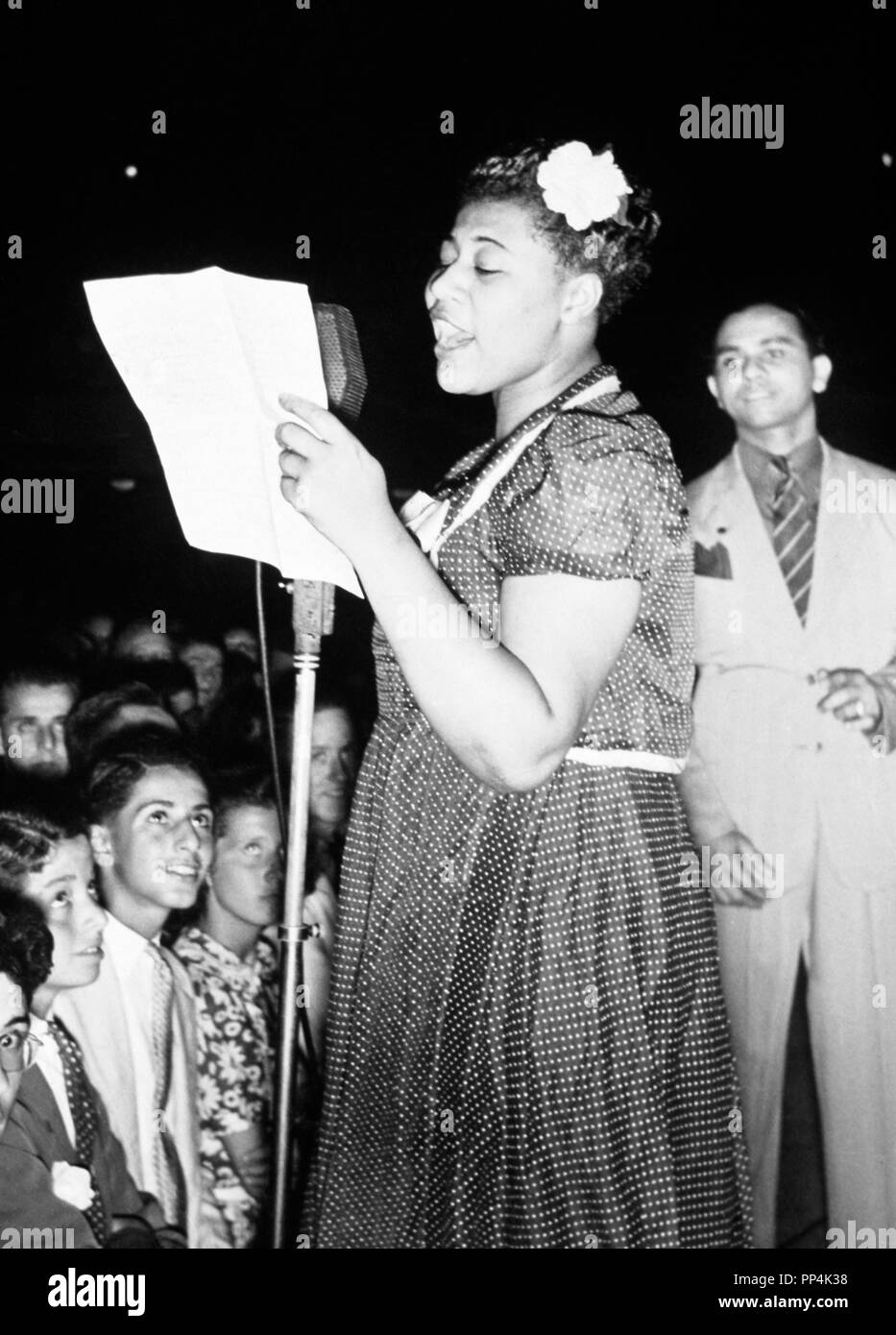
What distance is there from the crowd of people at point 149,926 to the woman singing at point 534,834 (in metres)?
0.33

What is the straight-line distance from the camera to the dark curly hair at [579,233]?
1.73m

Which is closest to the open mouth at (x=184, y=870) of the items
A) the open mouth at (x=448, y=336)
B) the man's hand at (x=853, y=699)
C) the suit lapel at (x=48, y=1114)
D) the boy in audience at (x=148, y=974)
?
the boy in audience at (x=148, y=974)

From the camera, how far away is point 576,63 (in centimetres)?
213

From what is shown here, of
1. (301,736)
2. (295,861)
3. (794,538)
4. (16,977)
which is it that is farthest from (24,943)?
(794,538)

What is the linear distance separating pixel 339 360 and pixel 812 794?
3.04ft

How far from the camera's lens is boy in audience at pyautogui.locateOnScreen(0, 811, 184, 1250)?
1978mm

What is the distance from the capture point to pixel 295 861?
188cm

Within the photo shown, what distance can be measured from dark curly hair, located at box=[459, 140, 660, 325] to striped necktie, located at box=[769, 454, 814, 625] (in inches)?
17.0

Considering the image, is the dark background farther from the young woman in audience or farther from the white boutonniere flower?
the white boutonniere flower

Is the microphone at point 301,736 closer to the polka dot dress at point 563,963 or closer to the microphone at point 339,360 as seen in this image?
the microphone at point 339,360

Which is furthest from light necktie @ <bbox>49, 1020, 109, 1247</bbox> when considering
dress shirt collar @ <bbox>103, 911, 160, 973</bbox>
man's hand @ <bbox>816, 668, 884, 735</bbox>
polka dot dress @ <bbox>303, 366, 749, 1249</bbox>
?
man's hand @ <bbox>816, 668, 884, 735</bbox>

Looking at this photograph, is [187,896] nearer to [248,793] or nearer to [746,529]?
[248,793]

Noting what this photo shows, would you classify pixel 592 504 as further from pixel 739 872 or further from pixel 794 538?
pixel 739 872
